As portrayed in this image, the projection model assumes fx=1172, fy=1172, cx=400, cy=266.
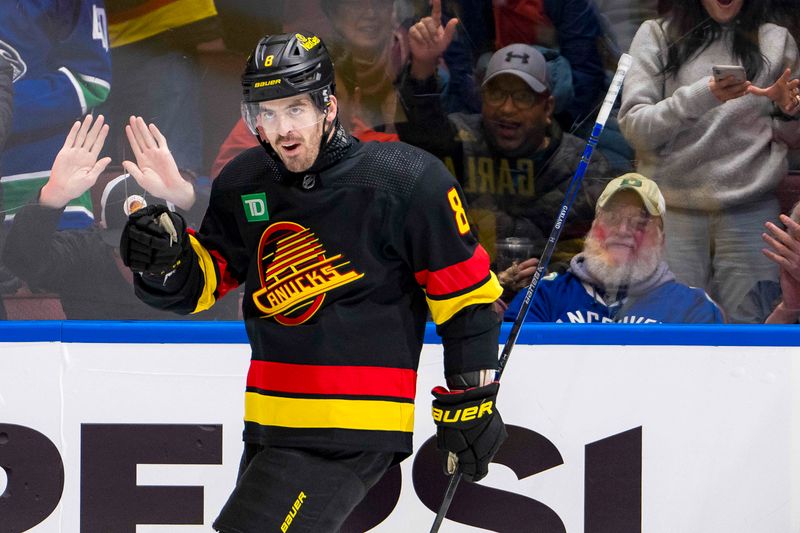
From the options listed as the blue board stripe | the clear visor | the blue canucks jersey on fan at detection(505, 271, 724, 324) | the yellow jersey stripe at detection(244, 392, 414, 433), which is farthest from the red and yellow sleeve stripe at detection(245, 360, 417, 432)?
the blue canucks jersey on fan at detection(505, 271, 724, 324)

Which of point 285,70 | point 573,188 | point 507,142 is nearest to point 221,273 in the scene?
point 285,70

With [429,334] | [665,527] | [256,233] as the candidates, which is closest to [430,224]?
[256,233]

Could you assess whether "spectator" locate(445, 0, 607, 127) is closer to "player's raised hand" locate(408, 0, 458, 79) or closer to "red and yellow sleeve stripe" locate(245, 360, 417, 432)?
"player's raised hand" locate(408, 0, 458, 79)

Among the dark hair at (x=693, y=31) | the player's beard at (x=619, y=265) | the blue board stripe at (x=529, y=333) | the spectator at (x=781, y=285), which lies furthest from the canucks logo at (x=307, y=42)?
the spectator at (x=781, y=285)

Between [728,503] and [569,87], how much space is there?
48.7 inches

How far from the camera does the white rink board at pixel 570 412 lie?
2.91 meters

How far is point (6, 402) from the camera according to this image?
9.64 feet

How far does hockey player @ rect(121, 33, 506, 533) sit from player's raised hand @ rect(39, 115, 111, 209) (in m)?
1.25

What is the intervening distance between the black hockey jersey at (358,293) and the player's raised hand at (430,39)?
48.2 inches

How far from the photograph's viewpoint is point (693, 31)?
3363 mm

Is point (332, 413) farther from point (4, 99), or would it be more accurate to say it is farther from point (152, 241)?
point (4, 99)

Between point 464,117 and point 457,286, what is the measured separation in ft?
4.36

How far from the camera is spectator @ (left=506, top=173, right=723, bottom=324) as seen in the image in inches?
127

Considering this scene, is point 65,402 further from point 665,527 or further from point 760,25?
point 760,25
